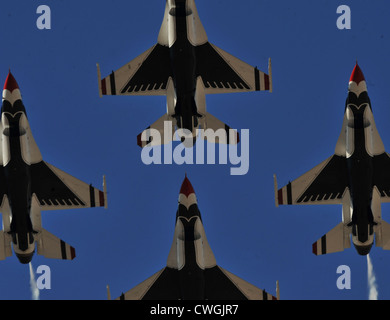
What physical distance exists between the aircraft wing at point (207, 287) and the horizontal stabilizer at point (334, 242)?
3.25 m

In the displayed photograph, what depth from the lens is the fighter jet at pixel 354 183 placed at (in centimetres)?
5566

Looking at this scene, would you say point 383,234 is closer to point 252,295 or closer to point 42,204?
point 252,295

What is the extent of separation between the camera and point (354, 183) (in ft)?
184

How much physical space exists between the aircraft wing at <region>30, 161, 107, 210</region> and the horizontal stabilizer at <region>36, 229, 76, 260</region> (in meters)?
1.22

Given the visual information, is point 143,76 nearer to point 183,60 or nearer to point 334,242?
point 183,60

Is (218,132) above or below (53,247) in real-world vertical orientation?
above

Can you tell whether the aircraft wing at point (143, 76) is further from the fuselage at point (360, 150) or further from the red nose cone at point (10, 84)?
the fuselage at point (360, 150)

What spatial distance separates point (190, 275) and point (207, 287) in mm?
2025

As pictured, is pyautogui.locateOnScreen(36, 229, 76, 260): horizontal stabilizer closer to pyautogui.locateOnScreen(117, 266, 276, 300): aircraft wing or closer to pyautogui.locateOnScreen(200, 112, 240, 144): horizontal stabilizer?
pyautogui.locateOnScreen(117, 266, 276, 300): aircraft wing

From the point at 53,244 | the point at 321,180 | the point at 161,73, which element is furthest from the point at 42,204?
the point at 321,180

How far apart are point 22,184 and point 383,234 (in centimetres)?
1442

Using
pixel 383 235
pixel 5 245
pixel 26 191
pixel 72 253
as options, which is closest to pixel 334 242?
pixel 383 235

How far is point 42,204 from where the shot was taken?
58.3m

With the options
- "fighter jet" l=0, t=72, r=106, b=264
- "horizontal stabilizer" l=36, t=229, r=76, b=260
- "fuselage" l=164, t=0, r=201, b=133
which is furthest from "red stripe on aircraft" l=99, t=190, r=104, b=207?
"fuselage" l=164, t=0, r=201, b=133
